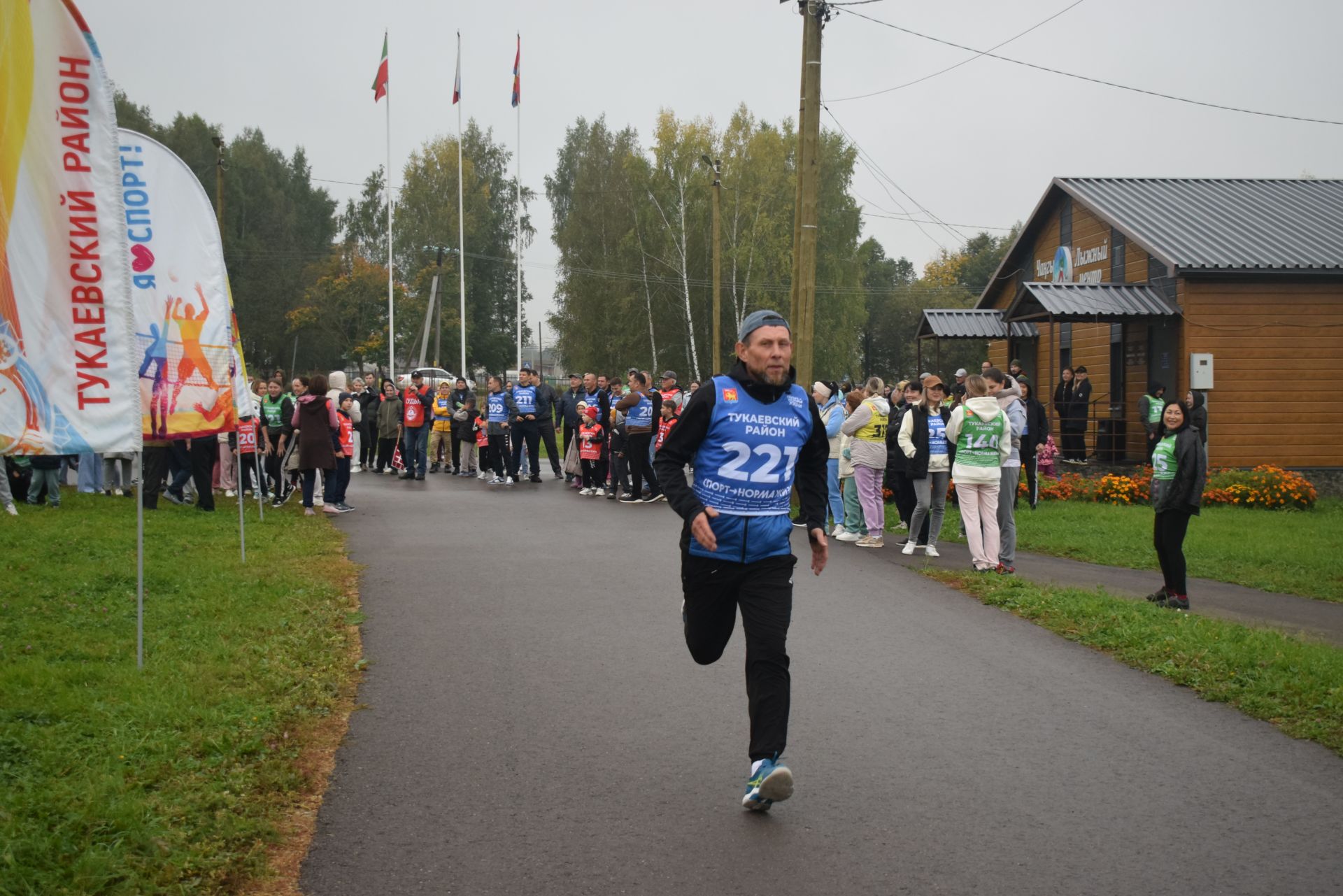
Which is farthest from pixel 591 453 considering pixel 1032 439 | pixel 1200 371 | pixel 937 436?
pixel 1200 371

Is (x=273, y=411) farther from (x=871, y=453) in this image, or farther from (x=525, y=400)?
(x=871, y=453)

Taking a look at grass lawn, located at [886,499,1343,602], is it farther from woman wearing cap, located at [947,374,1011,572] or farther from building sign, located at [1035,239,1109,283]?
building sign, located at [1035,239,1109,283]

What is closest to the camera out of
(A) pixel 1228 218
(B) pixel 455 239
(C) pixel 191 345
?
(C) pixel 191 345

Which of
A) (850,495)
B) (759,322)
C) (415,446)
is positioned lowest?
(850,495)

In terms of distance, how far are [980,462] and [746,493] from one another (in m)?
7.09

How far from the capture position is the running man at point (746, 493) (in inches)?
210

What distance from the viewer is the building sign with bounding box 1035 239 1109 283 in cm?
2944

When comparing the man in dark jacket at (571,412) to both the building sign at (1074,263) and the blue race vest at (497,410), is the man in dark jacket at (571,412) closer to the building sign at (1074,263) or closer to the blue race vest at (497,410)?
the blue race vest at (497,410)

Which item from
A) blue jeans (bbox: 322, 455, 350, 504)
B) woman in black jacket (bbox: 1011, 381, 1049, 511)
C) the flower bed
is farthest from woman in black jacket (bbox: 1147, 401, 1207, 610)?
blue jeans (bbox: 322, 455, 350, 504)

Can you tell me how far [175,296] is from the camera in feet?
→ 35.4

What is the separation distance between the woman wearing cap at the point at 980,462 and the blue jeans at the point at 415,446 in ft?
46.2

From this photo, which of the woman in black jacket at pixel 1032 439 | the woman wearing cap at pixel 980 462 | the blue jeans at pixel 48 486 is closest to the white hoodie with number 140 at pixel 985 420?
the woman wearing cap at pixel 980 462

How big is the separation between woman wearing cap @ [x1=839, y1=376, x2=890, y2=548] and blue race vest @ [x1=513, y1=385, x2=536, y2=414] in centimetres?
Answer: 918

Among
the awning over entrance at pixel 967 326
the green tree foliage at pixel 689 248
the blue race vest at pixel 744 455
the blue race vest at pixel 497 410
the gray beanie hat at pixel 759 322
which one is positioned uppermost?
the green tree foliage at pixel 689 248
